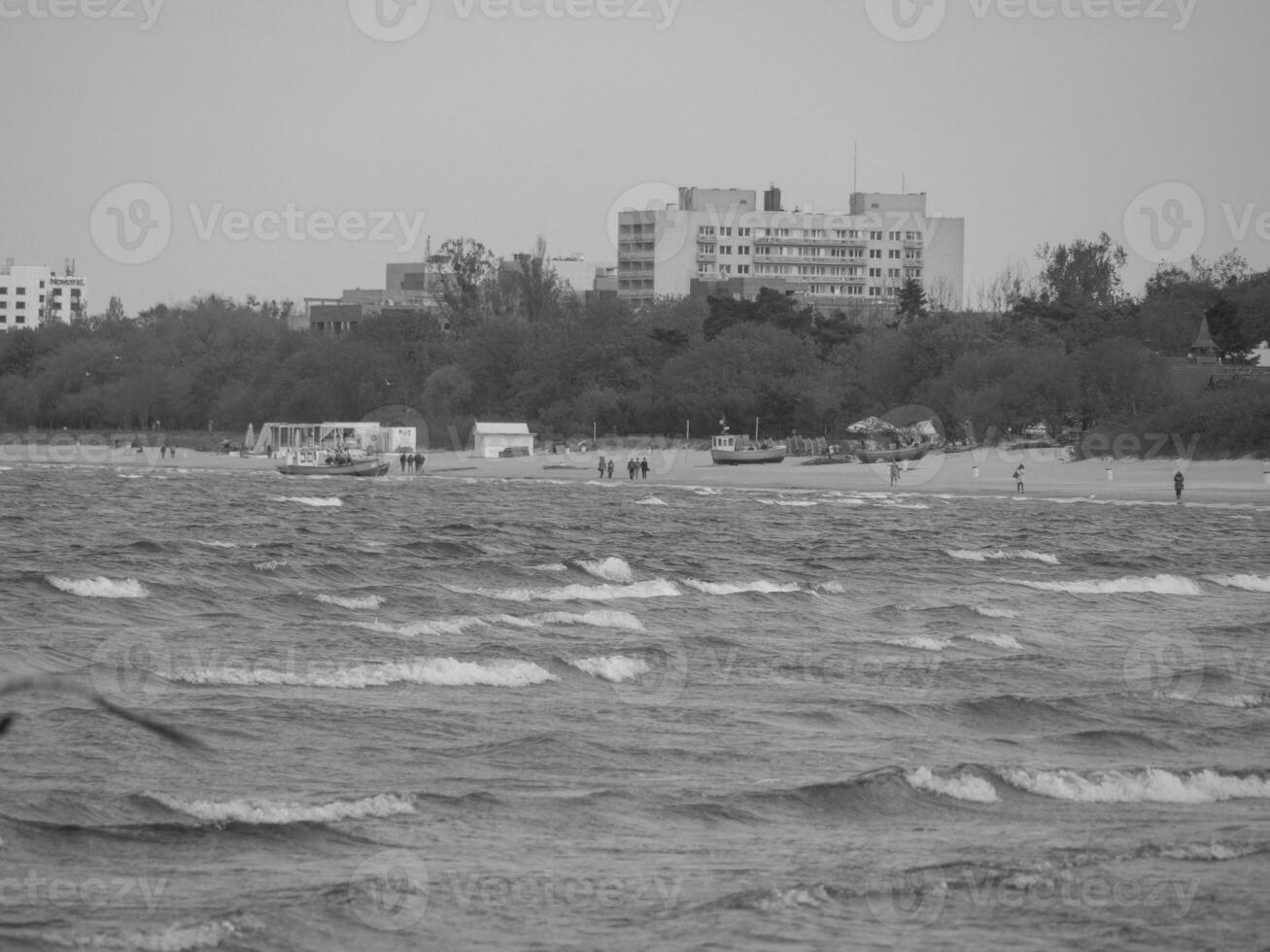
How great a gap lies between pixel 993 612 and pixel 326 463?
195ft

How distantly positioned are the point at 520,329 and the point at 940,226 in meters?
62.4

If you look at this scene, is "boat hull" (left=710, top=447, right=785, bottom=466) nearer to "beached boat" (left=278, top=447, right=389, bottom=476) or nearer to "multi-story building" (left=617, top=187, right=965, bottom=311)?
"beached boat" (left=278, top=447, right=389, bottom=476)

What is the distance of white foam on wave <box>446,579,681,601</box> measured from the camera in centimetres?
2884

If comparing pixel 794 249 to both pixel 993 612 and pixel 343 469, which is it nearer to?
pixel 343 469

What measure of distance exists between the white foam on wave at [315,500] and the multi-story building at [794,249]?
94.4m

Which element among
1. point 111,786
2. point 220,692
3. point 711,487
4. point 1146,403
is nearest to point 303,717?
point 220,692

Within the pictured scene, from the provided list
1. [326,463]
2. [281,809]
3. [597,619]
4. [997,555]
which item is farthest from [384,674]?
[326,463]

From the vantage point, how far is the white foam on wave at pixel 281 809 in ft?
42.6

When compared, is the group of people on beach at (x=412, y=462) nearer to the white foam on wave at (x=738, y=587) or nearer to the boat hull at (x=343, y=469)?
the boat hull at (x=343, y=469)

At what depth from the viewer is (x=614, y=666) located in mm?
20484

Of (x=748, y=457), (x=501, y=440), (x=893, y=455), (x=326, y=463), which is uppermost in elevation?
(x=501, y=440)

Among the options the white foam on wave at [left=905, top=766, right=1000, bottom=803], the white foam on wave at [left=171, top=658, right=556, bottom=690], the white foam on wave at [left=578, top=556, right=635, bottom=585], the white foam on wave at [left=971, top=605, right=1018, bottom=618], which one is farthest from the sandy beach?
the white foam on wave at [left=905, top=766, right=1000, bottom=803]

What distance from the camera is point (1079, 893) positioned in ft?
37.2

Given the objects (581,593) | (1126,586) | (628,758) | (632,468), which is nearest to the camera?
(628,758)
